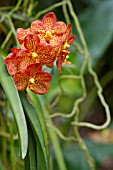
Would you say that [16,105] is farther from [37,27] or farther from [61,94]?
[61,94]

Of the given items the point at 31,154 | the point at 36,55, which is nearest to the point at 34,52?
the point at 36,55

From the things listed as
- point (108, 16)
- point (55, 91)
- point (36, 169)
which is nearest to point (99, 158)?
point (55, 91)

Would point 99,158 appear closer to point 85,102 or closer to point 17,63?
point 85,102

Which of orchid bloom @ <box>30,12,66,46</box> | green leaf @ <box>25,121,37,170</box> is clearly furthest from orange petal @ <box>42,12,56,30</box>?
green leaf @ <box>25,121,37,170</box>

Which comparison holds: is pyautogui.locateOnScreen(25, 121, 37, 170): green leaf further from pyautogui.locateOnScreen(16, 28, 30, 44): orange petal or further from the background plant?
pyautogui.locateOnScreen(16, 28, 30, 44): orange petal

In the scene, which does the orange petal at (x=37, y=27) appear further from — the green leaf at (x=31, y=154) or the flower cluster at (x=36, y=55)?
the green leaf at (x=31, y=154)

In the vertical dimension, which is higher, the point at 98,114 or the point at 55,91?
the point at 55,91
